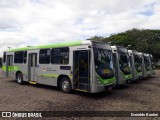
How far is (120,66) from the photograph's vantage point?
45.0 ft

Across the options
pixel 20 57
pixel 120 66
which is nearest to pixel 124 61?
pixel 120 66

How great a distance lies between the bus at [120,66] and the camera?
13.5m

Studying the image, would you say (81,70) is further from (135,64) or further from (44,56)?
(135,64)

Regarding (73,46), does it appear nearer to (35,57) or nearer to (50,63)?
(50,63)

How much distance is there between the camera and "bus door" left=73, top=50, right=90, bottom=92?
10.4 meters

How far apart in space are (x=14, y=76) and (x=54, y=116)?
405 inches

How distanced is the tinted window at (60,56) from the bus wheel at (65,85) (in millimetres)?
1055

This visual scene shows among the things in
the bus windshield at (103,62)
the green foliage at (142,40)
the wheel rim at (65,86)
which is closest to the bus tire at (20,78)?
the wheel rim at (65,86)

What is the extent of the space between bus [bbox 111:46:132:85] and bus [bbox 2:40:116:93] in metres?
2.18

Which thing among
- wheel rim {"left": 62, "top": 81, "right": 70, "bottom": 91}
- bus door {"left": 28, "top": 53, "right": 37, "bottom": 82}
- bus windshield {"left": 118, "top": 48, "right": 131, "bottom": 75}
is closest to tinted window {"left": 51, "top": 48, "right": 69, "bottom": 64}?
wheel rim {"left": 62, "top": 81, "right": 70, "bottom": 91}

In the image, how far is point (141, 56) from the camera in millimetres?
19938

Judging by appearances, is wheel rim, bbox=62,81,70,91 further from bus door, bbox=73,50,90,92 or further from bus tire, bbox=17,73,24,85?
bus tire, bbox=17,73,24,85

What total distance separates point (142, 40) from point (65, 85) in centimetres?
4041

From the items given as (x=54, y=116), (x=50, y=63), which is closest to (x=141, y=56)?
(x=50, y=63)
